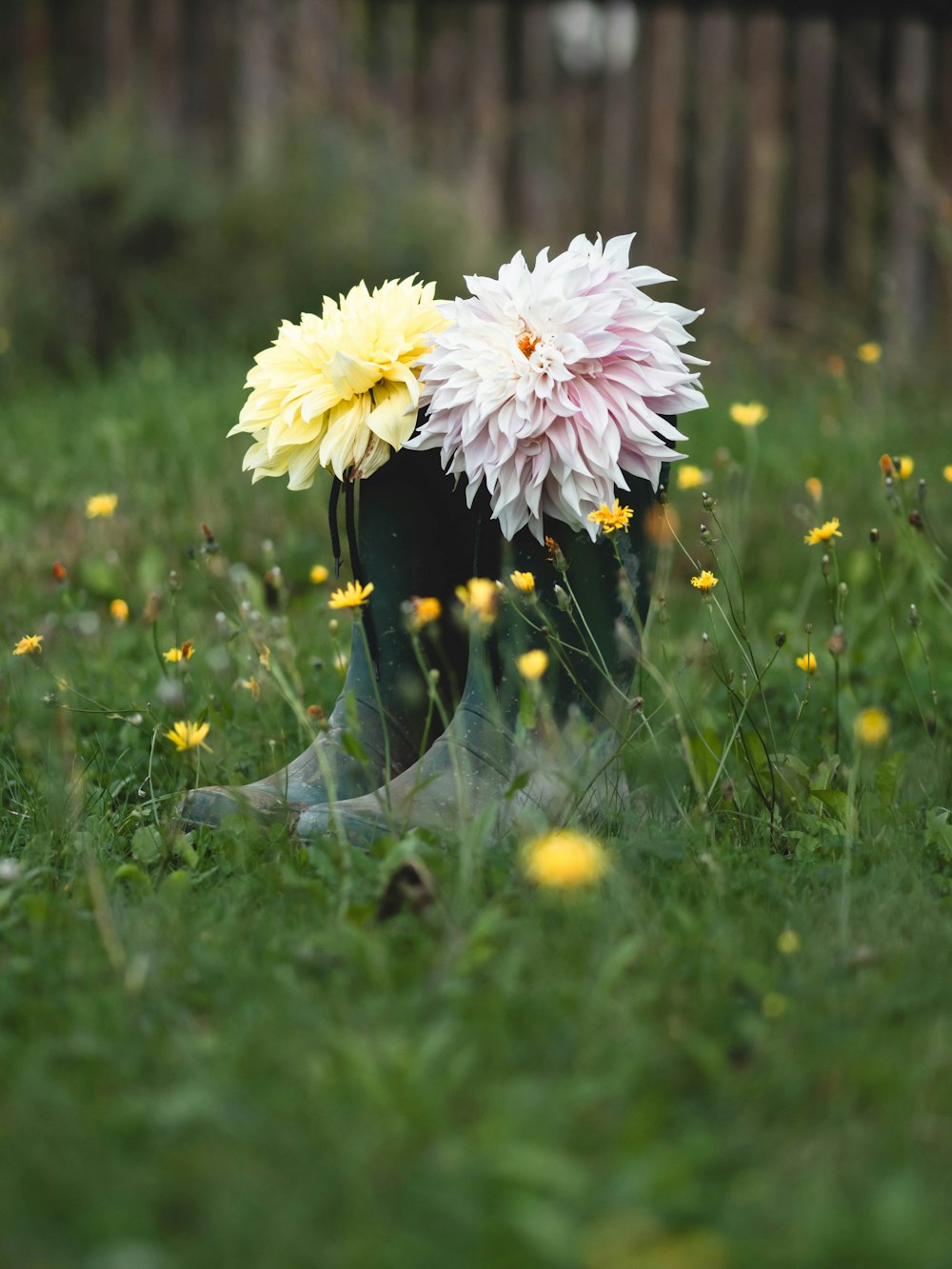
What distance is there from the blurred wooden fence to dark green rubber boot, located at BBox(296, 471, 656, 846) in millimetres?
3874

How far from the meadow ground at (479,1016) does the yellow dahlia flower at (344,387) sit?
25 cm

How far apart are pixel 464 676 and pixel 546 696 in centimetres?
29

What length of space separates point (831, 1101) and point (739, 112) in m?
5.35

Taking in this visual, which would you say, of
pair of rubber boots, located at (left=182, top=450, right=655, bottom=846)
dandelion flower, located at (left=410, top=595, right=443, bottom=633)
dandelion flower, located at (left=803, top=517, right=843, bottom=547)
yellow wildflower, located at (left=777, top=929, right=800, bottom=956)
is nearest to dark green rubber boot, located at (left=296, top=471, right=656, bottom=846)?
pair of rubber boots, located at (left=182, top=450, right=655, bottom=846)

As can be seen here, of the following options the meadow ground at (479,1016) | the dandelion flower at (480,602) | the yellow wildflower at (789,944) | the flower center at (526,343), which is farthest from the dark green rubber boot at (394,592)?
the yellow wildflower at (789,944)

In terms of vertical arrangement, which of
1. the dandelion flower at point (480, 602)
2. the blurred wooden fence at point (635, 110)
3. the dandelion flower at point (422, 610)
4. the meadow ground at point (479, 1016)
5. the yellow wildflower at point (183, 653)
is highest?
the blurred wooden fence at point (635, 110)

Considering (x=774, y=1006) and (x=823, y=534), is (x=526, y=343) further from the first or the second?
(x=774, y=1006)

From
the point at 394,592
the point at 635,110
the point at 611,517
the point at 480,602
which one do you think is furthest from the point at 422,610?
the point at 635,110

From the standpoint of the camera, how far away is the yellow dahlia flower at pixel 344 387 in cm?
171

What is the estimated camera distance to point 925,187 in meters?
5.11

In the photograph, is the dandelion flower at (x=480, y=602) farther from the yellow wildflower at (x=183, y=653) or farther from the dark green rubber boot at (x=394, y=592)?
the yellow wildflower at (x=183, y=653)

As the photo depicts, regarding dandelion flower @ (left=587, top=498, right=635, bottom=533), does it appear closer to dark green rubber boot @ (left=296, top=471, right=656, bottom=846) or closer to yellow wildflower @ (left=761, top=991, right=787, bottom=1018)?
dark green rubber boot @ (left=296, top=471, right=656, bottom=846)

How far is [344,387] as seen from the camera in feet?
5.60

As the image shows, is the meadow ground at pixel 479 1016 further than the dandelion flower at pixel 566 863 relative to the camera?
No
